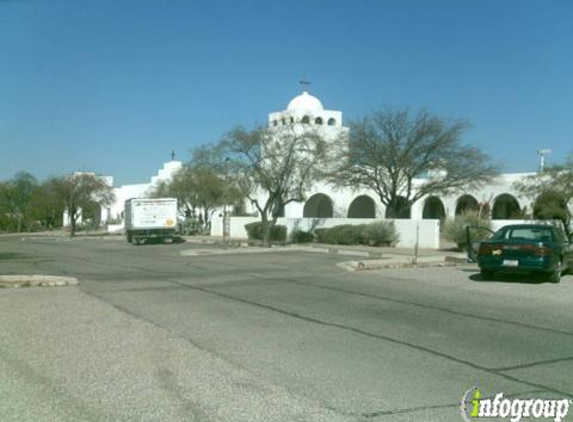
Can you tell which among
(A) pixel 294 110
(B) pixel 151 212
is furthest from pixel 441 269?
(A) pixel 294 110

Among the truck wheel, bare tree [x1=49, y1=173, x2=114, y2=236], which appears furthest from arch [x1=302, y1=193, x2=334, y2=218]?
the truck wheel

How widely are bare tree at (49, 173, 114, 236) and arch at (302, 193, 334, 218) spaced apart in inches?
923

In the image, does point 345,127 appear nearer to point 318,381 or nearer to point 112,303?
point 112,303

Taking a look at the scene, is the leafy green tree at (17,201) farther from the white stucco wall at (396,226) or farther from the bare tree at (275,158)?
the bare tree at (275,158)

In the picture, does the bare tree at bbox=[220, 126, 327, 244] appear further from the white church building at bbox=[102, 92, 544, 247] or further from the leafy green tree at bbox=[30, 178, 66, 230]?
the leafy green tree at bbox=[30, 178, 66, 230]

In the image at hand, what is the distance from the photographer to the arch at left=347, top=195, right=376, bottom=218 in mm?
53500

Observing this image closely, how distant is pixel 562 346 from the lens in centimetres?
909

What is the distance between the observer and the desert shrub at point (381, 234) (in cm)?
3869

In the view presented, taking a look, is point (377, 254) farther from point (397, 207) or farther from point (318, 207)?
point (318, 207)

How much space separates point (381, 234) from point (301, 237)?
7.39 m

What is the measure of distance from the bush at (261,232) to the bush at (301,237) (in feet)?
2.84

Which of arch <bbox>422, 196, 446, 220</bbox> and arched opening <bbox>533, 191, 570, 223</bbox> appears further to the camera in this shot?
arch <bbox>422, 196, 446, 220</bbox>

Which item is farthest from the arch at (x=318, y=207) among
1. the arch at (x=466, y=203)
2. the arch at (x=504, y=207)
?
the arch at (x=504, y=207)

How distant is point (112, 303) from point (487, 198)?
1458 inches
